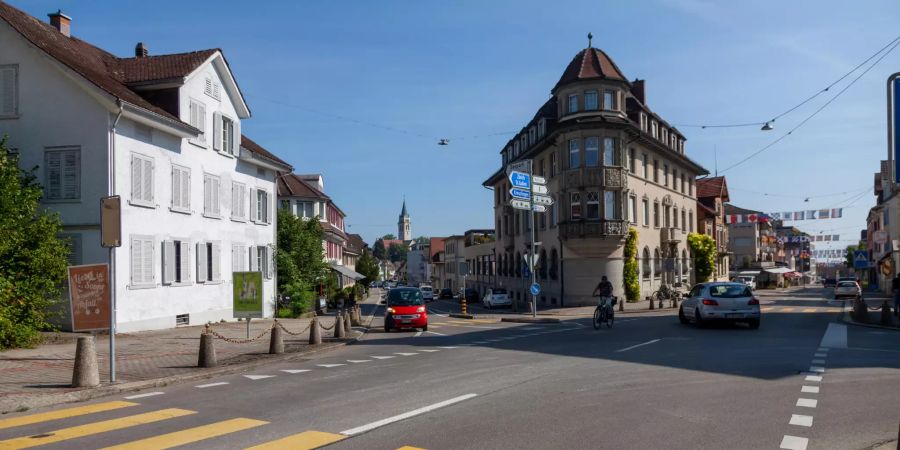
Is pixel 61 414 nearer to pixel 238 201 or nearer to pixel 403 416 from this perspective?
pixel 403 416

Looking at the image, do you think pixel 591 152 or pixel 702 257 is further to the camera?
pixel 702 257

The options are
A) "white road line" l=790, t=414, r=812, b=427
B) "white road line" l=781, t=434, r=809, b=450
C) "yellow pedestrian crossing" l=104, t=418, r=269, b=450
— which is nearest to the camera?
"white road line" l=781, t=434, r=809, b=450

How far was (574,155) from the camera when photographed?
42.1m

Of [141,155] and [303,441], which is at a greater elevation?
[141,155]

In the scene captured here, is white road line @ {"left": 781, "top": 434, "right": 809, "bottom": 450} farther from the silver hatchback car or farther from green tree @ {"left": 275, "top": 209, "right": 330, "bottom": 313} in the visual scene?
green tree @ {"left": 275, "top": 209, "right": 330, "bottom": 313}

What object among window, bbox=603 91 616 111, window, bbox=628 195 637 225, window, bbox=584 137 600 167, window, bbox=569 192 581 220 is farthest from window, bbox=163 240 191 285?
window, bbox=628 195 637 225

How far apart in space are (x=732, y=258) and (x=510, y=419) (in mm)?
98270

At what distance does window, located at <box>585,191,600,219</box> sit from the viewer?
4156cm

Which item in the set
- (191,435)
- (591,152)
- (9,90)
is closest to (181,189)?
(9,90)

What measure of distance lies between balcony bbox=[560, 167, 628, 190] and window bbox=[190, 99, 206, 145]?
73.2ft

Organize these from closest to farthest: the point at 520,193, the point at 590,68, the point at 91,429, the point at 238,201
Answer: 1. the point at 91,429
2. the point at 238,201
3. the point at 520,193
4. the point at 590,68

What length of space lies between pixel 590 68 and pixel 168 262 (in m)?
28.2

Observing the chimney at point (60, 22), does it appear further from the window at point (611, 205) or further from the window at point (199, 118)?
the window at point (611, 205)

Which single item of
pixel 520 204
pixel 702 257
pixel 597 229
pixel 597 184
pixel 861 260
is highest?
pixel 597 184
